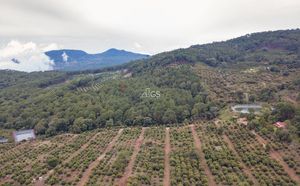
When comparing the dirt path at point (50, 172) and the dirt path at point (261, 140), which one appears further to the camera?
the dirt path at point (261, 140)

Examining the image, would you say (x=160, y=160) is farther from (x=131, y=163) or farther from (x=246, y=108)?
(x=246, y=108)

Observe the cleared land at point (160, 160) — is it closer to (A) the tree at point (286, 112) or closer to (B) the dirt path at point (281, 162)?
(B) the dirt path at point (281, 162)

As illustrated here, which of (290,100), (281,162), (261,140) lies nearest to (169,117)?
(261,140)

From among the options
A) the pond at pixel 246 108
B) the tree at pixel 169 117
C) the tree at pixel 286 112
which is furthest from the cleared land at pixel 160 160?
the pond at pixel 246 108

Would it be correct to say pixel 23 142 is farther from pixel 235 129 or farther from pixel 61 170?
pixel 235 129

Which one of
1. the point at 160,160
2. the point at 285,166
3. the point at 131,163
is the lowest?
the point at 285,166

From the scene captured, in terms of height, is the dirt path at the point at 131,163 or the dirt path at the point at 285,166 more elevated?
the dirt path at the point at 131,163

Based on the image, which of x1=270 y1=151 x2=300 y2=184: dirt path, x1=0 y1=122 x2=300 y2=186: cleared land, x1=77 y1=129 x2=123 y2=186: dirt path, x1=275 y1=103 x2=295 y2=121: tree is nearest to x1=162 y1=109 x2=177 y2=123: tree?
x1=0 y1=122 x2=300 y2=186: cleared land

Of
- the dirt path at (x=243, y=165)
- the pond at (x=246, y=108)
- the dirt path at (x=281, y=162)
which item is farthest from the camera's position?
the pond at (x=246, y=108)
